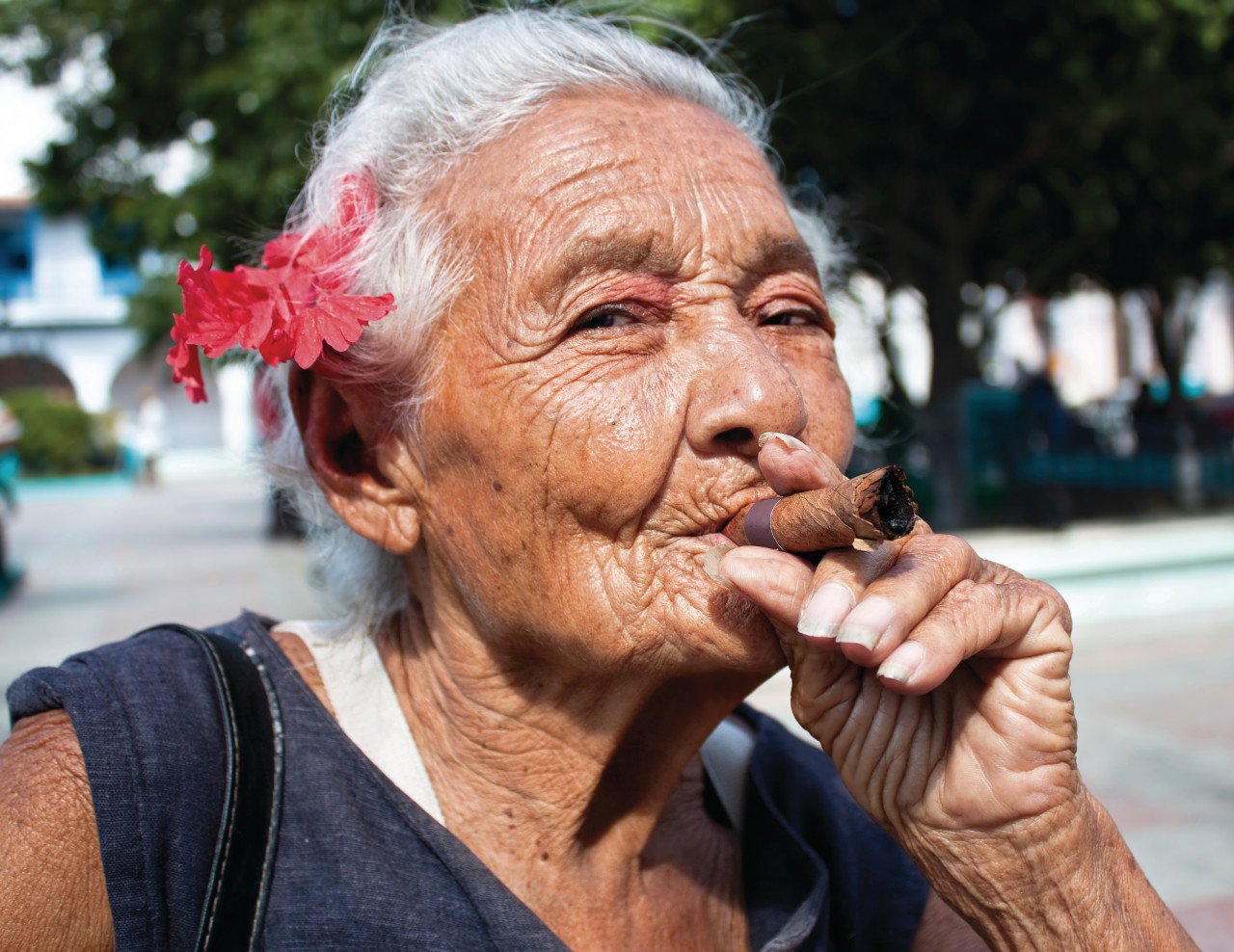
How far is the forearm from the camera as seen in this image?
1.26 metres

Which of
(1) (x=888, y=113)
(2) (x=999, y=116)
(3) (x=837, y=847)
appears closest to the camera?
(3) (x=837, y=847)

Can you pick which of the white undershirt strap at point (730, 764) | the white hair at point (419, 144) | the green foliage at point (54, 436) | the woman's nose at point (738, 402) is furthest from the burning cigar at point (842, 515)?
the green foliage at point (54, 436)

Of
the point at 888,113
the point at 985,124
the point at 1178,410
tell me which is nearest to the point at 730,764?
the point at 888,113

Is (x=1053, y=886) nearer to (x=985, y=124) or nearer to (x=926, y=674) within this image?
(x=926, y=674)

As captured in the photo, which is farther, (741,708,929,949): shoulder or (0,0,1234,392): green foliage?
(0,0,1234,392): green foliage

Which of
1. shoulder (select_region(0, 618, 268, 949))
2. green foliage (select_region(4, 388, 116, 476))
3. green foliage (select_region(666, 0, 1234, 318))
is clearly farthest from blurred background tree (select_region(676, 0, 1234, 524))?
green foliage (select_region(4, 388, 116, 476))

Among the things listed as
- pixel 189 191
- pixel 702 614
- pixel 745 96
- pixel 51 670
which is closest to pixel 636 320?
pixel 702 614

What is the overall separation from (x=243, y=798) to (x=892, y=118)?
9219mm

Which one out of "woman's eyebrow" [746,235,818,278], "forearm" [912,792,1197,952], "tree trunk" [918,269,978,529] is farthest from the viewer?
"tree trunk" [918,269,978,529]

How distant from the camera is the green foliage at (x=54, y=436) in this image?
103 ft

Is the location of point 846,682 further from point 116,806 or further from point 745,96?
point 745,96

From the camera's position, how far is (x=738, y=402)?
1.33m

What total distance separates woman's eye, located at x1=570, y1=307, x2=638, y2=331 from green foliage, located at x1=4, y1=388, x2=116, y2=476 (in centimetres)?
3365

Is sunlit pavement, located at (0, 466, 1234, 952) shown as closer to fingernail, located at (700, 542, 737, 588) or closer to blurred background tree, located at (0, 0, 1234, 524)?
fingernail, located at (700, 542, 737, 588)
